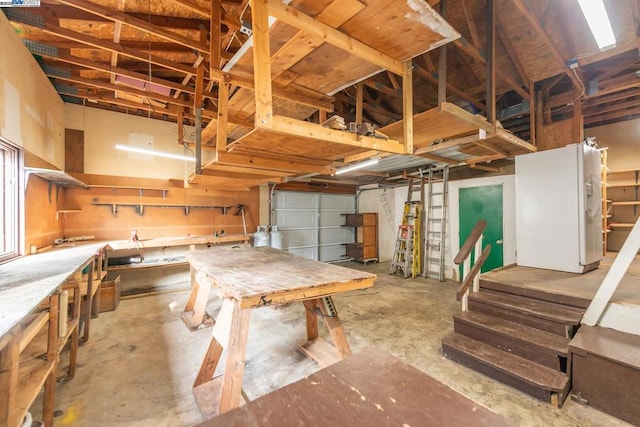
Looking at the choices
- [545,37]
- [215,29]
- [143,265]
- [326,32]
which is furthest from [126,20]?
[545,37]

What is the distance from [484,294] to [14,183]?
18.2 ft

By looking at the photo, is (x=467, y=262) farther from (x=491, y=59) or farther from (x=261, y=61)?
(x=261, y=61)

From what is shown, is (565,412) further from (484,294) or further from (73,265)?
(73,265)

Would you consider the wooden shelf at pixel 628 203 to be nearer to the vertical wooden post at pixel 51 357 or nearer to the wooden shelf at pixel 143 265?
the vertical wooden post at pixel 51 357

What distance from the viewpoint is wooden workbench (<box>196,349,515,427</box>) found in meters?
0.71

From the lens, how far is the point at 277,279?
2119mm

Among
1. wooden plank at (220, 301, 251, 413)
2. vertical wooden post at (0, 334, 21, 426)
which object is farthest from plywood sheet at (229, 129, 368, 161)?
vertical wooden post at (0, 334, 21, 426)

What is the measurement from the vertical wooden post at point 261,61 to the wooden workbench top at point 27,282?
60.4 inches

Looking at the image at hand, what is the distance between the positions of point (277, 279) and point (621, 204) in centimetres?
805

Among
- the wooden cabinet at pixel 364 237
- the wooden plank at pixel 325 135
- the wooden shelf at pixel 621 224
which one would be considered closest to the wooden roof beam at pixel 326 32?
the wooden plank at pixel 325 135

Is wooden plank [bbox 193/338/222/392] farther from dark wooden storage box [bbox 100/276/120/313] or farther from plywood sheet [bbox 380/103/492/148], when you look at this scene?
dark wooden storage box [bbox 100/276/120/313]

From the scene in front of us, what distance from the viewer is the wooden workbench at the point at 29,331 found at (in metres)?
1.19

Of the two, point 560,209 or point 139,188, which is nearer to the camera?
point 560,209

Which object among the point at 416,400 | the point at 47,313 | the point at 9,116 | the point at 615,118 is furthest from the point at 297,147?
the point at 615,118
